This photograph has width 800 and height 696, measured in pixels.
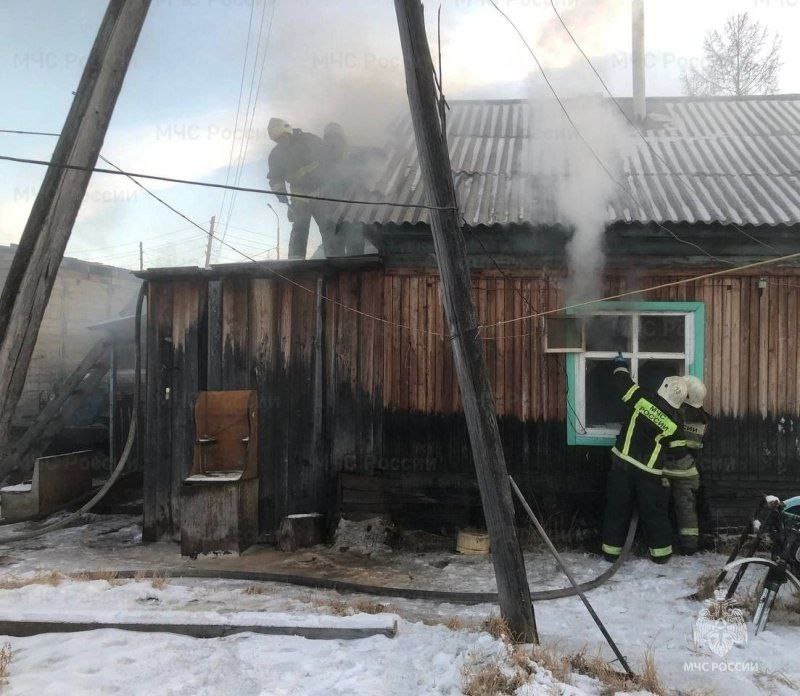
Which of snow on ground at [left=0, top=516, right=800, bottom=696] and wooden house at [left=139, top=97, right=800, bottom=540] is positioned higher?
wooden house at [left=139, top=97, right=800, bottom=540]

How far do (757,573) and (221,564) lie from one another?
597 cm

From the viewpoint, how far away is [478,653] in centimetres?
394

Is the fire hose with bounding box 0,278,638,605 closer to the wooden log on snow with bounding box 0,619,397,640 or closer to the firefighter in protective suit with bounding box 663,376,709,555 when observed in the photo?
the firefighter in protective suit with bounding box 663,376,709,555

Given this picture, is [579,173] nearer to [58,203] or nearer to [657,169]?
[657,169]

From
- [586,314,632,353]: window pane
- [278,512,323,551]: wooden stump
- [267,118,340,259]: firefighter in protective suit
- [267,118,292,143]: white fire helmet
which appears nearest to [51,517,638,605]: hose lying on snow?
[278,512,323,551]: wooden stump

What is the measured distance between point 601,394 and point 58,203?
8.09 m

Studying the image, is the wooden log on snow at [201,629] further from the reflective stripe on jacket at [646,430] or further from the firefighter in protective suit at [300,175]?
the firefighter in protective suit at [300,175]

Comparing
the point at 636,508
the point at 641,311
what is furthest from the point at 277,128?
the point at 636,508

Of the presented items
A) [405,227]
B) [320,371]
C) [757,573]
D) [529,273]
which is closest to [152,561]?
[320,371]

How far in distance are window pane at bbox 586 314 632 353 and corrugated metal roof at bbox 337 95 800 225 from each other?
4.56 feet

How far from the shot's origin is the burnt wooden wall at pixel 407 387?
23.3 ft

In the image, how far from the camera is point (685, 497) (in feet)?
21.9

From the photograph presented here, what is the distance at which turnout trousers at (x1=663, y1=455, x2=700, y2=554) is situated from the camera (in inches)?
261

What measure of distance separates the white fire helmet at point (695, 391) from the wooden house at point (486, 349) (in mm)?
468
